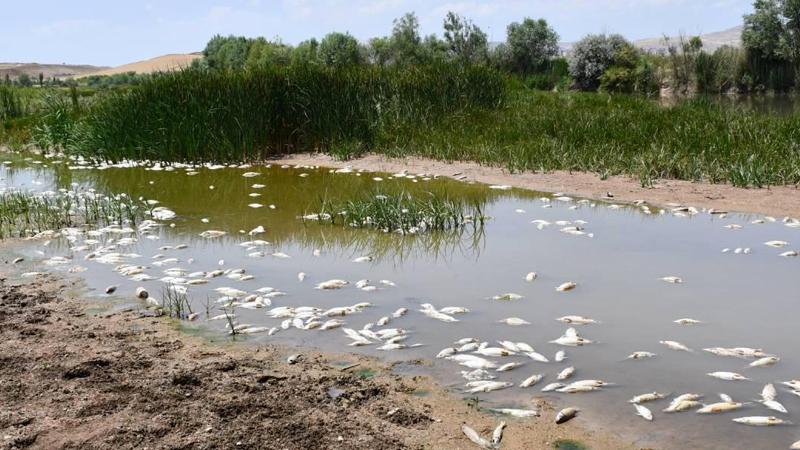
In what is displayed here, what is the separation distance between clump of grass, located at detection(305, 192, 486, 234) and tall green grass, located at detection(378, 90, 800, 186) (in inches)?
165

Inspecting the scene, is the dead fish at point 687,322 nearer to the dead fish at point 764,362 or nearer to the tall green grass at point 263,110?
the dead fish at point 764,362

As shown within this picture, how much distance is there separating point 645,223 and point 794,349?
16.5 feet

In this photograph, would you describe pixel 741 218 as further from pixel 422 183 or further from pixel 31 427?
pixel 31 427

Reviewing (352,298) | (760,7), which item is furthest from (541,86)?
(352,298)

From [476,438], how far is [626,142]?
504 inches

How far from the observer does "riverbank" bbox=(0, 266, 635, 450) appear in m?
4.56

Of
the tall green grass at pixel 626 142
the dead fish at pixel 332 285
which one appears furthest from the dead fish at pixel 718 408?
the tall green grass at pixel 626 142

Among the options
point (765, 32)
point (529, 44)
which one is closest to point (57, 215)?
point (765, 32)

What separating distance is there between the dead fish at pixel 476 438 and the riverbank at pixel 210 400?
2.3 inches

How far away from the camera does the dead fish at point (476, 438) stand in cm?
454

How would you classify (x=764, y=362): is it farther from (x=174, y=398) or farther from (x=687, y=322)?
(x=174, y=398)

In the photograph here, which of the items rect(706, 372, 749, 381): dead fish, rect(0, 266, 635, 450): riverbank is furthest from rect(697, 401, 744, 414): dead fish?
rect(0, 266, 635, 450): riverbank

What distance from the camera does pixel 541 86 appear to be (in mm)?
51156

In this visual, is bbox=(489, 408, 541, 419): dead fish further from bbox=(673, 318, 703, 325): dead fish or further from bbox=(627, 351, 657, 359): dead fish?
bbox=(673, 318, 703, 325): dead fish
